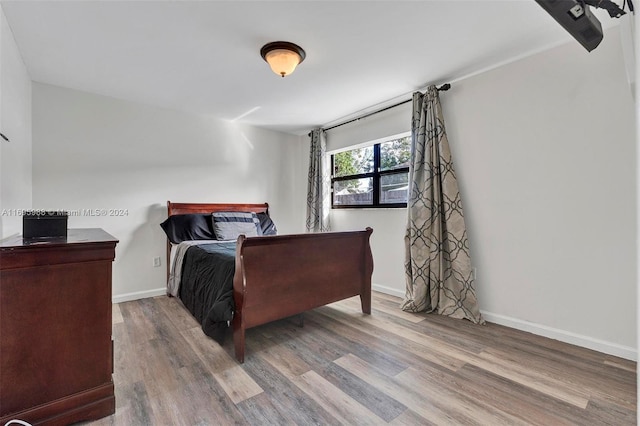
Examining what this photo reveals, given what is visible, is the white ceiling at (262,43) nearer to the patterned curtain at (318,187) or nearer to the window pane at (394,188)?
the window pane at (394,188)

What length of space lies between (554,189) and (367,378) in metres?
1.99

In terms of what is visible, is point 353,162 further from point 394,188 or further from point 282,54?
point 282,54

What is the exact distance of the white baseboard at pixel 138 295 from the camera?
3081 millimetres

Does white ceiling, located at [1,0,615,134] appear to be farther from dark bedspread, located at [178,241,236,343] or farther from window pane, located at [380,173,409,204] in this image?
dark bedspread, located at [178,241,236,343]

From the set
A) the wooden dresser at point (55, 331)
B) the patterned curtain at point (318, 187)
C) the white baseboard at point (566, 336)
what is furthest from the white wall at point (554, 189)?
the wooden dresser at point (55, 331)

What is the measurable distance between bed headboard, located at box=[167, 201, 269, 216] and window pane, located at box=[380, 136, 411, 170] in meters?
1.81

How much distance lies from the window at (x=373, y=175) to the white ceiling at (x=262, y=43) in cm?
69

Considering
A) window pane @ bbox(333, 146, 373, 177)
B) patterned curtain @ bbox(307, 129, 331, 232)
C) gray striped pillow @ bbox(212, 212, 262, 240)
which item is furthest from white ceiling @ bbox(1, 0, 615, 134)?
gray striped pillow @ bbox(212, 212, 262, 240)

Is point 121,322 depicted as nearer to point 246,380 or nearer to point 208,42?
point 246,380

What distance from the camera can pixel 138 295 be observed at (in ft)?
10.5

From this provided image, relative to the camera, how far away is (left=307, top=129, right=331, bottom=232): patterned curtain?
13.3 feet

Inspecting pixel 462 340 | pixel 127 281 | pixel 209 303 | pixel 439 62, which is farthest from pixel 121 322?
pixel 439 62

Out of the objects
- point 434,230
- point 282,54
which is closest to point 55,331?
point 282,54

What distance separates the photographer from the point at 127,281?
315 cm
